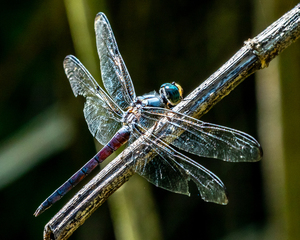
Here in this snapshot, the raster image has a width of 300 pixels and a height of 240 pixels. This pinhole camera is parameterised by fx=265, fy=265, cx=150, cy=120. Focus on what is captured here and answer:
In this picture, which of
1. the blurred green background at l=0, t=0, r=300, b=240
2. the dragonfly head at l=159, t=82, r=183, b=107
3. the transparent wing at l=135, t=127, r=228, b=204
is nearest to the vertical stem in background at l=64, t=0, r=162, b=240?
the blurred green background at l=0, t=0, r=300, b=240

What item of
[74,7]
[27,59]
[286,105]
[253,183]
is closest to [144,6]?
[74,7]

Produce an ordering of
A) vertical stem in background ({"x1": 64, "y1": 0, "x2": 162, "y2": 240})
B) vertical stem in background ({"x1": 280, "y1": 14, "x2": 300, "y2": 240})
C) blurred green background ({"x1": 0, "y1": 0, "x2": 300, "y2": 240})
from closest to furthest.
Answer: vertical stem in background ({"x1": 280, "y1": 14, "x2": 300, "y2": 240}) → vertical stem in background ({"x1": 64, "y1": 0, "x2": 162, "y2": 240}) → blurred green background ({"x1": 0, "y1": 0, "x2": 300, "y2": 240})

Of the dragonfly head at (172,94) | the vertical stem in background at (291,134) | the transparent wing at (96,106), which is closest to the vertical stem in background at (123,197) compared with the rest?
the transparent wing at (96,106)

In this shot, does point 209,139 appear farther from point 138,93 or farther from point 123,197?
point 138,93

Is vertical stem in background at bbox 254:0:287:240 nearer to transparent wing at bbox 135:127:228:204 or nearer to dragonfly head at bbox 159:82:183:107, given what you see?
dragonfly head at bbox 159:82:183:107

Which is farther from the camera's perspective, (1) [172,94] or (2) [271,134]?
(2) [271,134]

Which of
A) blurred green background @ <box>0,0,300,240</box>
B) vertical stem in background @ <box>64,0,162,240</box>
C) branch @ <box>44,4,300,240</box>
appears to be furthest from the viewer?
blurred green background @ <box>0,0,300,240</box>

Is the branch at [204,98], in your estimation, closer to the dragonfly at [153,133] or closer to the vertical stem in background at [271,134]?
the dragonfly at [153,133]

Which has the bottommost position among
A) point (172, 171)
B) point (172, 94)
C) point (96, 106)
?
point (172, 171)

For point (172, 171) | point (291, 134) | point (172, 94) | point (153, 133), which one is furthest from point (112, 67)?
point (291, 134)
